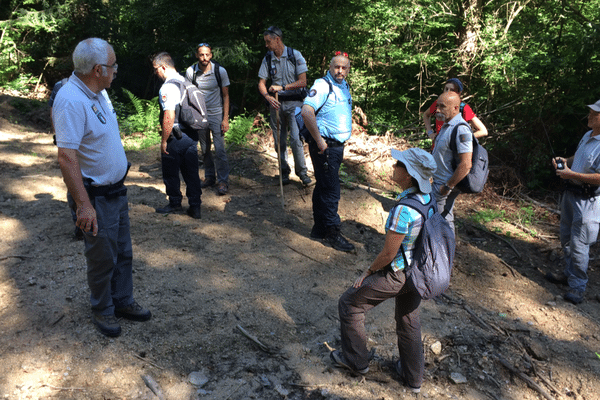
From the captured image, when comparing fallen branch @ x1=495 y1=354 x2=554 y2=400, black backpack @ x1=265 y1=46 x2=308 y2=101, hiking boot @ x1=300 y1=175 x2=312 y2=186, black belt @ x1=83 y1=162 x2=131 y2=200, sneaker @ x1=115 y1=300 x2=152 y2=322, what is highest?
black backpack @ x1=265 y1=46 x2=308 y2=101

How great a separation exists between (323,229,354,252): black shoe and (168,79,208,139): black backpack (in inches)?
89.3

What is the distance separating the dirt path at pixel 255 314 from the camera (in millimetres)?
3406

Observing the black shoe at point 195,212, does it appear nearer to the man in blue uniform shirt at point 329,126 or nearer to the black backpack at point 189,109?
the black backpack at point 189,109

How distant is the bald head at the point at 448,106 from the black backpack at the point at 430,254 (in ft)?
6.55

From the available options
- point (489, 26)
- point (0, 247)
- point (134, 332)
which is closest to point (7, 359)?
point (134, 332)

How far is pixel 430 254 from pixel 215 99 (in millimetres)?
5059

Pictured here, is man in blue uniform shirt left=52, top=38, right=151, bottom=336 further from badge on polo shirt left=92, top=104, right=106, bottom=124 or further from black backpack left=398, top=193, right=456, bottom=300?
black backpack left=398, top=193, right=456, bottom=300

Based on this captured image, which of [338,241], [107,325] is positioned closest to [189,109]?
[338,241]

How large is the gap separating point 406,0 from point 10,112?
436 inches

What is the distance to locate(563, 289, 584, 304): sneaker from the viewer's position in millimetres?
5164

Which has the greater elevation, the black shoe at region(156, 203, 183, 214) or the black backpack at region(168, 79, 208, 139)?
the black backpack at region(168, 79, 208, 139)

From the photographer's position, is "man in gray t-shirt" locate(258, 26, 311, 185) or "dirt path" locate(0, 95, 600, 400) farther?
"man in gray t-shirt" locate(258, 26, 311, 185)

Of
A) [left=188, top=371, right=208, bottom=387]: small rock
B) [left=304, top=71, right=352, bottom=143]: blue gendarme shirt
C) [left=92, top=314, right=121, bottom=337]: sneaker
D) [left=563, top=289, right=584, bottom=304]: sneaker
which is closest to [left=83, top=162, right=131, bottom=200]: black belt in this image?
[left=92, top=314, right=121, bottom=337]: sneaker

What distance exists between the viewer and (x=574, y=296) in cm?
517
